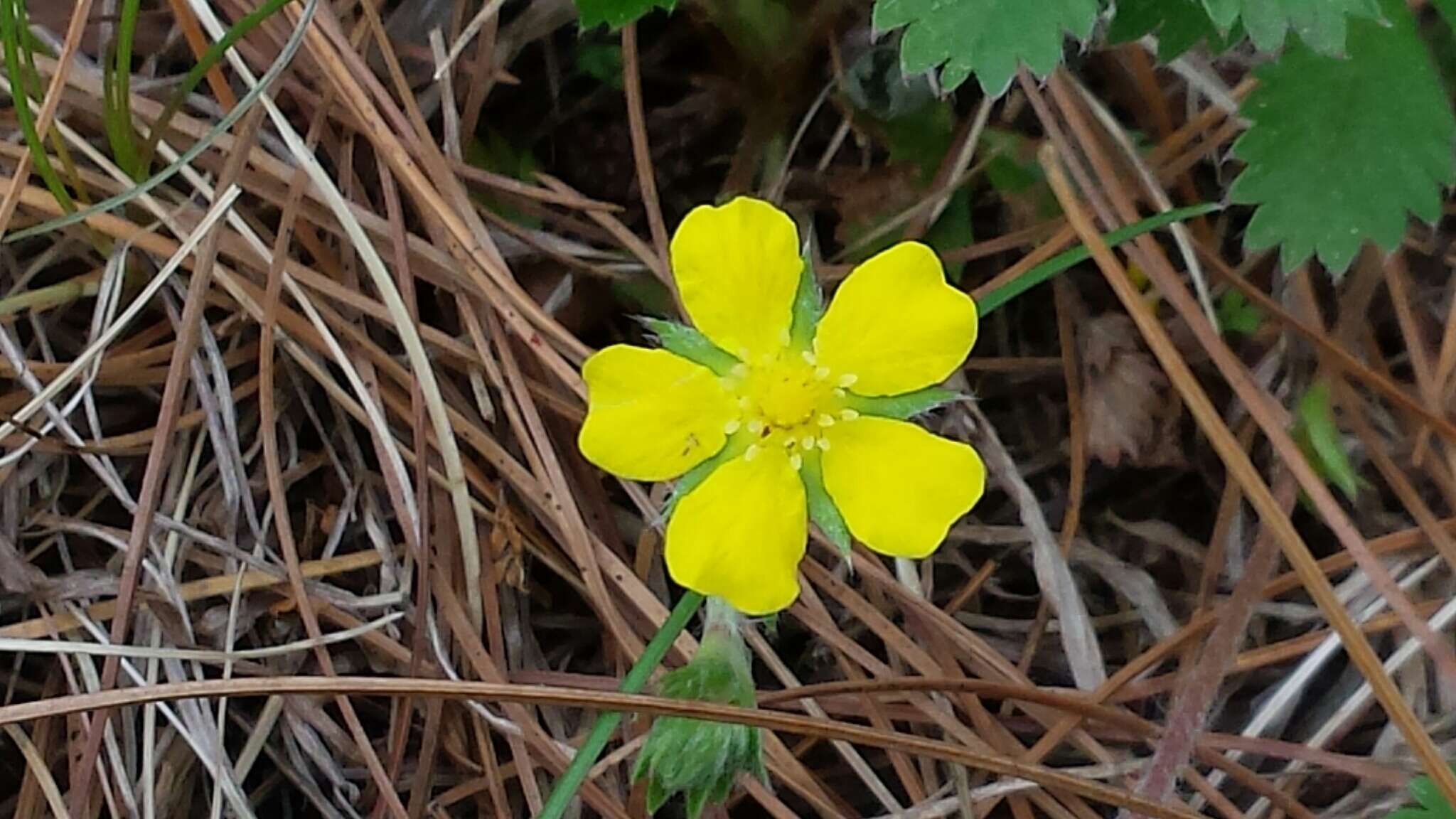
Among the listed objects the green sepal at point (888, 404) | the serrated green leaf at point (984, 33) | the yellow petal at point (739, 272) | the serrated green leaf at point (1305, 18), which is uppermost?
the serrated green leaf at point (984, 33)

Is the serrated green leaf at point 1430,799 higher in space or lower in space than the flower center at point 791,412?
lower

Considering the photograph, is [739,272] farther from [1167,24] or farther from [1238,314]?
[1238,314]

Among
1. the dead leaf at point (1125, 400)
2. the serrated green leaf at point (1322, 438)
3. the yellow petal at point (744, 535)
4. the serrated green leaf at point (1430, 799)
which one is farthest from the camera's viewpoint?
the dead leaf at point (1125, 400)

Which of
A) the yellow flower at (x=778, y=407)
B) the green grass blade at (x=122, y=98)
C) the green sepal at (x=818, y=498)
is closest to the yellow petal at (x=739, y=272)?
the yellow flower at (x=778, y=407)

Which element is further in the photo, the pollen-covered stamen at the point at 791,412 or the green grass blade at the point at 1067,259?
the green grass blade at the point at 1067,259

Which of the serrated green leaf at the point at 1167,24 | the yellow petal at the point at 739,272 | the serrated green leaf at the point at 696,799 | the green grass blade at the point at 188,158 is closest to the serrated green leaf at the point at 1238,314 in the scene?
the serrated green leaf at the point at 1167,24

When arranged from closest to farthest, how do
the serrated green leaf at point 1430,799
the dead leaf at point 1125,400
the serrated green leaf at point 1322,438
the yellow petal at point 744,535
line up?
the yellow petal at point 744,535 < the serrated green leaf at point 1430,799 < the serrated green leaf at point 1322,438 < the dead leaf at point 1125,400

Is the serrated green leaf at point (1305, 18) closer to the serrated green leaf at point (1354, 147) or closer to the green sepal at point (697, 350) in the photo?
the serrated green leaf at point (1354, 147)

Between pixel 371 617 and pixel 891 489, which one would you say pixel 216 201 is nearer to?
pixel 371 617
